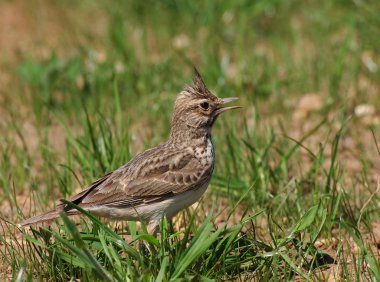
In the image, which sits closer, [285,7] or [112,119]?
[112,119]

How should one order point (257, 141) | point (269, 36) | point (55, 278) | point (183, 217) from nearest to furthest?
point (55, 278)
point (183, 217)
point (257, 141)
point (269, 36)

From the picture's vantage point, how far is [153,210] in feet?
18.3

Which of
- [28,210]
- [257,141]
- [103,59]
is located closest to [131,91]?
[103,59]

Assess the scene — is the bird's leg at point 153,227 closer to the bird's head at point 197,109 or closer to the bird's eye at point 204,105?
the bird's head at point 197,109

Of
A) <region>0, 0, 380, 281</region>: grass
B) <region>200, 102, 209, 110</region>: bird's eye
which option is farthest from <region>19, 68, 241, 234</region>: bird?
<region>0, 0, 380, 281</region>: grass

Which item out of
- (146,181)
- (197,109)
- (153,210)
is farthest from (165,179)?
(197,109)

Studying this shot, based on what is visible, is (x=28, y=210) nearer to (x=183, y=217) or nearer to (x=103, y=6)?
(x=183, y=217)

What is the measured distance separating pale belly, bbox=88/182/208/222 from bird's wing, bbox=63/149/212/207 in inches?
1.6

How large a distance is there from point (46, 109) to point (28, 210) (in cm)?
234

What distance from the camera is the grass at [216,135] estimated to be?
5047 mm

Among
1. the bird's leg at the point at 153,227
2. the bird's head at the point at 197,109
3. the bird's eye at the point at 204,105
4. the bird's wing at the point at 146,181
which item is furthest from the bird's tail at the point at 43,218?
the bird's eye at the point at 204,105

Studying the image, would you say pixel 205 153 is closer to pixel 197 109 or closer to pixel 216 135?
pixel 197 109

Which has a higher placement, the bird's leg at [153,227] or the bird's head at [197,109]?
the bird's head at [197,109]

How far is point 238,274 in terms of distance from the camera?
5121 millimetres
